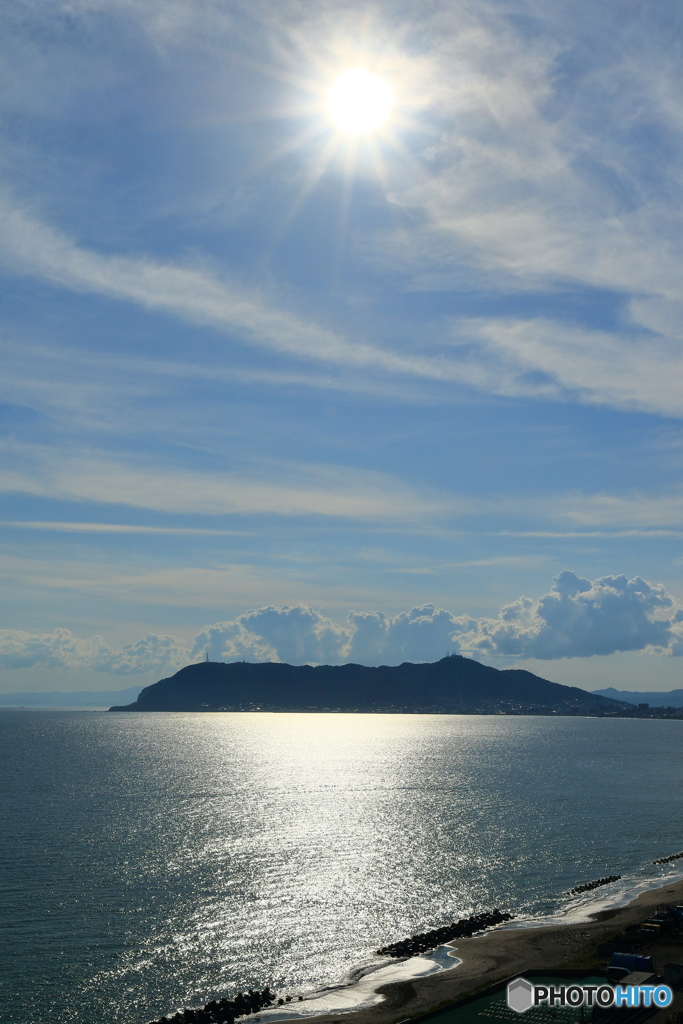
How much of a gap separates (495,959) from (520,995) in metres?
10.3

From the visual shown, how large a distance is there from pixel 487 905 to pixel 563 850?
34.4m

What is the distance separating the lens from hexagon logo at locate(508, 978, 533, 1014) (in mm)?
55947

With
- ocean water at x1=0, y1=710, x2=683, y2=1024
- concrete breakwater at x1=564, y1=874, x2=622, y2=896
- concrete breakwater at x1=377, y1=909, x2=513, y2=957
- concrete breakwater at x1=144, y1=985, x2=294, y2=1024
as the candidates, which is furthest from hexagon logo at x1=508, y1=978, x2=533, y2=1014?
concrete breakwater at x1=564, y1=874, x2=622, y2=896

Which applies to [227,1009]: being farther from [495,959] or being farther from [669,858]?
[669,858]

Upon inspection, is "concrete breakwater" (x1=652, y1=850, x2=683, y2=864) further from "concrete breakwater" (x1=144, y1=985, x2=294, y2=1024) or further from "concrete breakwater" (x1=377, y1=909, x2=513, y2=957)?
"concrete breakwater" (x1=144, y1=985, x2=294, y2=1024)

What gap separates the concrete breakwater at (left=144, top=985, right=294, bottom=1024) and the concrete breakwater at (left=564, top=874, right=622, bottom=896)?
47.6 meters

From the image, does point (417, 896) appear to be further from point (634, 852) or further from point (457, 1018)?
point (634, 852)

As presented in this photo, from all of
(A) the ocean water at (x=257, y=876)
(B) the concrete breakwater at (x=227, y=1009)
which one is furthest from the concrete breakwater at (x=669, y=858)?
(B) the concrete breakwater at (x=227, y=1009)

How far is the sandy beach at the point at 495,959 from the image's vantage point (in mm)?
57156

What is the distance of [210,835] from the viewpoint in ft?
405

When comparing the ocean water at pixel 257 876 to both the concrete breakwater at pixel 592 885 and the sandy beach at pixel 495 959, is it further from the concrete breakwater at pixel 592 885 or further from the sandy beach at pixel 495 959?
the sandy beach at pixel 495 959

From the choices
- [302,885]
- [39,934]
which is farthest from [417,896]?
[39,934]

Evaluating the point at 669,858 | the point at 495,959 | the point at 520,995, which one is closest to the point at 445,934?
the point at 495,959

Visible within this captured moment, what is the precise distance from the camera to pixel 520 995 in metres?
57.9
